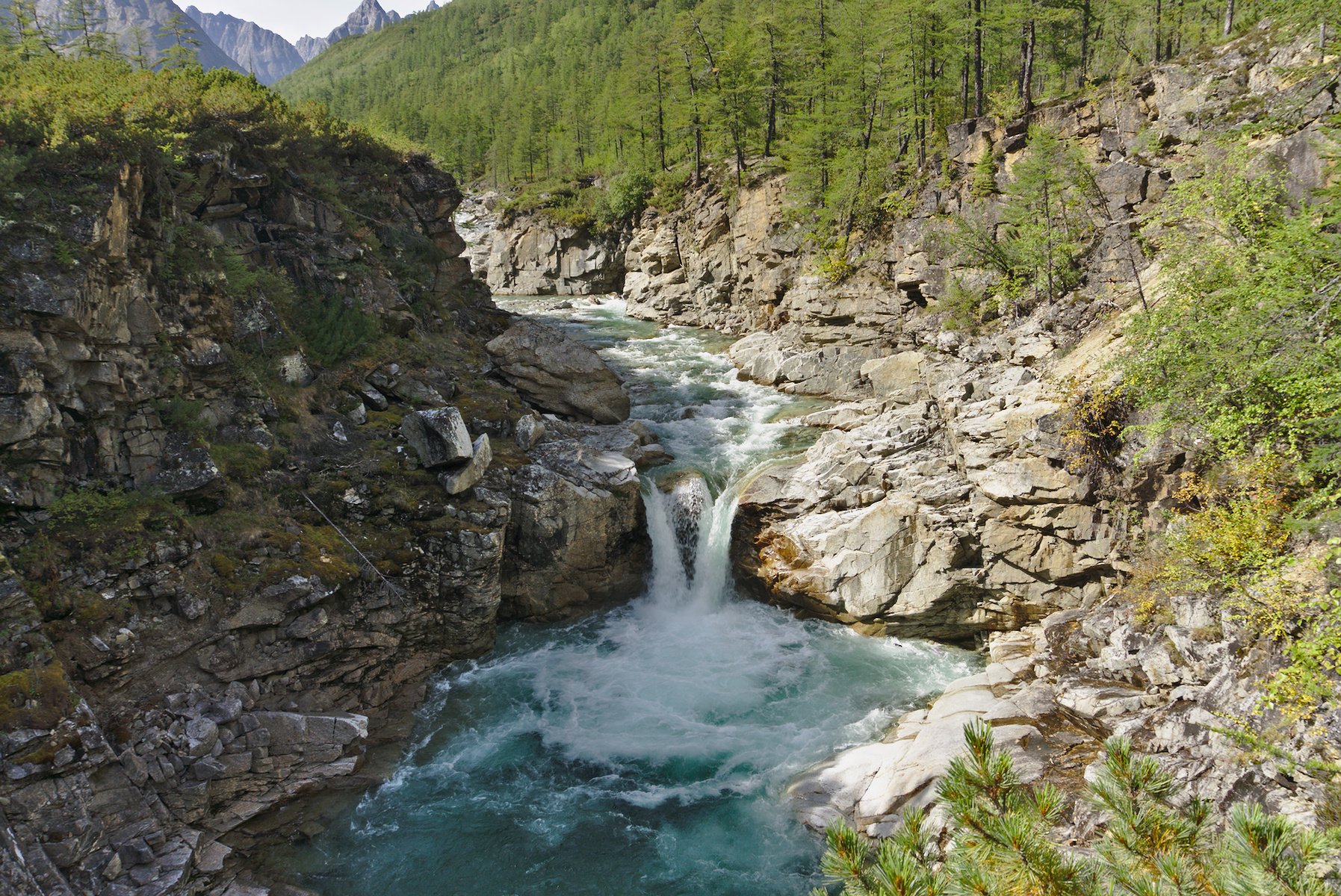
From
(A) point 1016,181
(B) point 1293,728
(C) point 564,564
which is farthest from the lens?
(A) point 1016,181

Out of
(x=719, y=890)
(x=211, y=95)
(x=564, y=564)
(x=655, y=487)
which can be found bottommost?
(x=719, y=890)

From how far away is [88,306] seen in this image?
15.4 m

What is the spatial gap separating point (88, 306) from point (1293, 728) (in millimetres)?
23664

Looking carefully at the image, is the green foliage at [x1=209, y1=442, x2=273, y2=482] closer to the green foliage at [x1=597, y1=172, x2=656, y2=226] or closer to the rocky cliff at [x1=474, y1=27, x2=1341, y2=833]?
the rocky cliff at [x1=474, y1=27, x2=1341, y2=833]

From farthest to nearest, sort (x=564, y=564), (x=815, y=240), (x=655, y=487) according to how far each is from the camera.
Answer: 1. (x=815, y=240)
2. (x=655, y=487)
3. (x=564, y=564)

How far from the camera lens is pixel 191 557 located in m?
15.9

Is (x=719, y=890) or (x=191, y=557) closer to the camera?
(x=719, y=890)

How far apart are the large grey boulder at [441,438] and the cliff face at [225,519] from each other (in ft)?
0.26

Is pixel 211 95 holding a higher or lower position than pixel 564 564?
higher

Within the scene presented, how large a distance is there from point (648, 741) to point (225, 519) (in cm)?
1140

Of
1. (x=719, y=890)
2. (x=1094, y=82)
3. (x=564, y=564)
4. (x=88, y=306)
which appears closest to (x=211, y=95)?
(x=88, y=306)

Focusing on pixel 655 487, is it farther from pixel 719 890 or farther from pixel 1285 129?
pixel 1285 129

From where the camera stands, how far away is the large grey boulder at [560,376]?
27406mm

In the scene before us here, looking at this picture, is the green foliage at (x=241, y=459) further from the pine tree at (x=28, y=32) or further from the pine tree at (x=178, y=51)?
the pine tree at (x=28, y=32)
